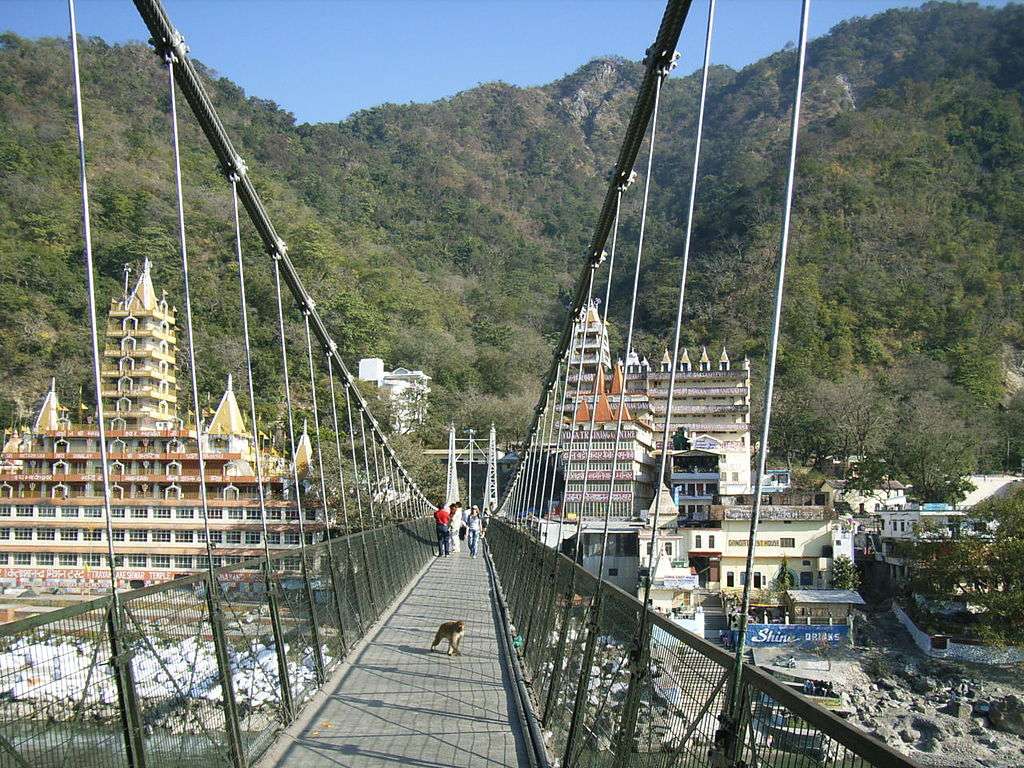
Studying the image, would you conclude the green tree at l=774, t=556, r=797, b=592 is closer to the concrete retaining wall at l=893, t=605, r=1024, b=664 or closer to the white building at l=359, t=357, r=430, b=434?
the concrete retaining wall at l=893, t=605, r=1024, b=664

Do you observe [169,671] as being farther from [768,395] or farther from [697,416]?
[697,416]

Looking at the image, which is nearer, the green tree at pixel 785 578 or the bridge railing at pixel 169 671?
the bridge railing at pixel 169 671

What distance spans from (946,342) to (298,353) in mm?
35666

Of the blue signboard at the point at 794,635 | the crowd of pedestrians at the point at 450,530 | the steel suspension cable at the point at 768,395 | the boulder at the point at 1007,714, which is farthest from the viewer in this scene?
the blue signboard at the point at 794,635

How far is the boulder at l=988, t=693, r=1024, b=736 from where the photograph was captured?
1930 centimetres

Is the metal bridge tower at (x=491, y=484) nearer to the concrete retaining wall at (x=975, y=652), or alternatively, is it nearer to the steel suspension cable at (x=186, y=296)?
the concrete retaining wall at (x=975, y=652)

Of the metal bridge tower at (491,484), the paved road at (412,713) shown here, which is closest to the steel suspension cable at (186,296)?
the paved road at (412,713)

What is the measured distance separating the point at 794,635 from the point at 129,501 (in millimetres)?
18969

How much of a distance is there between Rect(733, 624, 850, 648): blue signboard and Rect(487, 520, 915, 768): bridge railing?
1997 cm

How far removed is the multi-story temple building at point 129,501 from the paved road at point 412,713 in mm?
20348

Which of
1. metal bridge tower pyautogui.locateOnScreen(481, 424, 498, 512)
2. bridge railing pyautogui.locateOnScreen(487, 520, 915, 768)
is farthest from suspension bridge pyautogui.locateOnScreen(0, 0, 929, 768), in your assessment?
metal bridge tower pyautogui.locateOnScreen(481, 424, 498, 512)

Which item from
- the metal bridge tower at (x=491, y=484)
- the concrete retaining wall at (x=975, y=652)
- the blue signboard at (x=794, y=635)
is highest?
the metal bridge tower at (x=491, y=484)

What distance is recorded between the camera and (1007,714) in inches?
779

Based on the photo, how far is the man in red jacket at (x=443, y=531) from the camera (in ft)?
54.1
